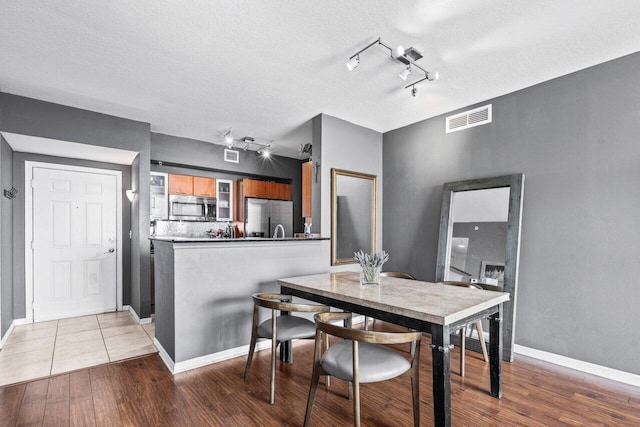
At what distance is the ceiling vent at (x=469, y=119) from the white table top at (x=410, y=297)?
2209 mm

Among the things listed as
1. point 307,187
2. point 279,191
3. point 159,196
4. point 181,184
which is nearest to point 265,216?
point 279,191

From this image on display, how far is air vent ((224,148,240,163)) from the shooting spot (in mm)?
5594

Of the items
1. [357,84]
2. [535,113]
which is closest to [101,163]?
[357,84]

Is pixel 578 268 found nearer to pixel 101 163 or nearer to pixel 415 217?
pixel 415 217

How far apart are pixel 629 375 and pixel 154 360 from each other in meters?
4.25

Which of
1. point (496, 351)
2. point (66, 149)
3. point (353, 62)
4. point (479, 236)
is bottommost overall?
point (496, 351)

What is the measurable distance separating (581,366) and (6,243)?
6.12m

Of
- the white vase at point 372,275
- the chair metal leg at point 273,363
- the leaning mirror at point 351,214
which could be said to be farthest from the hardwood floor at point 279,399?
the leaning mirror at point 351,214

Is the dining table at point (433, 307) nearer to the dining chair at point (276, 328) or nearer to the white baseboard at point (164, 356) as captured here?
the dining chair at point (276, 328)

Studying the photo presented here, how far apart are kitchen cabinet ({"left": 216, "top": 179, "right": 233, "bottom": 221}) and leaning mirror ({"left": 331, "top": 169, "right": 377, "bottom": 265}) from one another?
2.61 metres

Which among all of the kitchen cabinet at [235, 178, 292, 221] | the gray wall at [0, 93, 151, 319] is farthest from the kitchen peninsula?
the kitchen cabinet at [235, 178, 292, 221]

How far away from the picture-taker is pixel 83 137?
12.4 ft

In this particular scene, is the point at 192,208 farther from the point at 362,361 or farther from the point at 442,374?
the point at 442,374

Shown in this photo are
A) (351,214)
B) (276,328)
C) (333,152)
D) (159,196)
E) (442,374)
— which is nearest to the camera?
(442,374)
